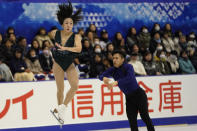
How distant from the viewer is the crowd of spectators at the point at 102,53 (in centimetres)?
1082

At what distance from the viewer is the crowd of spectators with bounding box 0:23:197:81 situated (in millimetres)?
10820

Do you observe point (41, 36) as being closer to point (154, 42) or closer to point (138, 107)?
point (154, 42)

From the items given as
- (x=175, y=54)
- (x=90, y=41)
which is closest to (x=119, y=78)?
(x=90, y=41)

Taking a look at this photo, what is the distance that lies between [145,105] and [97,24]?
7.43 metres

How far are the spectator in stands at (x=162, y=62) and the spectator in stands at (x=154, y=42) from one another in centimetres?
42

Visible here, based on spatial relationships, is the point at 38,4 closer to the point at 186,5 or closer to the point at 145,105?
the point at 186,5

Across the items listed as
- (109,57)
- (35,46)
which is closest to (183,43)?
(109,57)

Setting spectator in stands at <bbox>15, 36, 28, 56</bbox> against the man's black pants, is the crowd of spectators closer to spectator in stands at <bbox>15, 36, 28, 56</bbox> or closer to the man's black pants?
spectator in stands at <bbox>15, 36, 28, 56</bbox>

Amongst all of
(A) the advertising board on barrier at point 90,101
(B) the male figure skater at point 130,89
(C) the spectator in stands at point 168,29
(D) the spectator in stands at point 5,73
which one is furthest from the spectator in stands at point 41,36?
(B) the male figure skater at point 130,89

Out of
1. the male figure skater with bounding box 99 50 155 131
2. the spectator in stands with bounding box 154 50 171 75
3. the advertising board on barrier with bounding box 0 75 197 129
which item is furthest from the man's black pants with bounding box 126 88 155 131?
the spectator in stands with bounding box 154 50 171 75

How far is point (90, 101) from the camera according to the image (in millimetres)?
9594

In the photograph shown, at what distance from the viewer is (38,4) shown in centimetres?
1352

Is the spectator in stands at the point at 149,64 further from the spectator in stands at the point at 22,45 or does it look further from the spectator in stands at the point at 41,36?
the spectator in stands at the point at 22,45

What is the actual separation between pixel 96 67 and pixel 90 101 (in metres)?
1.90
